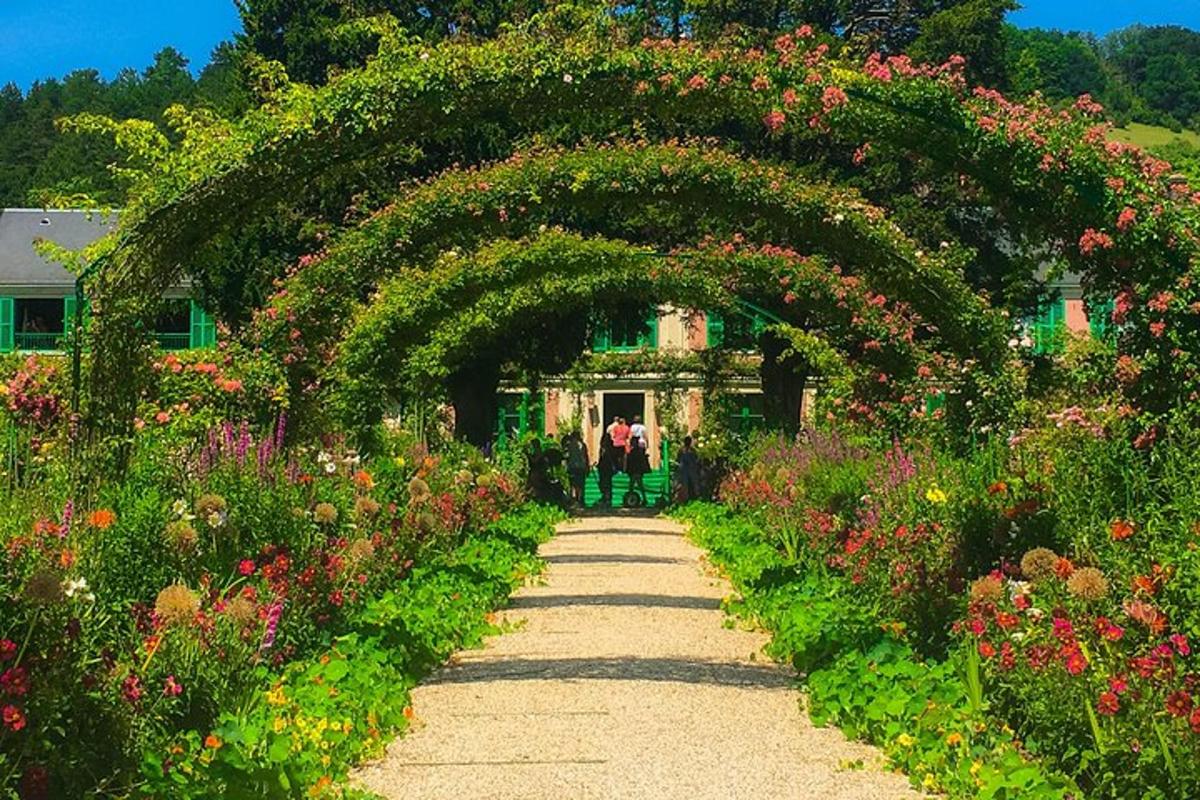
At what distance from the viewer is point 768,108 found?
7.76 meters

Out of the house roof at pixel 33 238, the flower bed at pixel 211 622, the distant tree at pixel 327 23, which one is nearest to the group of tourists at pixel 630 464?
the distant tree at pixel 327 23

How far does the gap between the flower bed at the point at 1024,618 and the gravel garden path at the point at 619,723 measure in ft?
0.89

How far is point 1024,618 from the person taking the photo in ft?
19.4

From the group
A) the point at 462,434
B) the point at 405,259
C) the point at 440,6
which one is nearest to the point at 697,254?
the point at 405,259

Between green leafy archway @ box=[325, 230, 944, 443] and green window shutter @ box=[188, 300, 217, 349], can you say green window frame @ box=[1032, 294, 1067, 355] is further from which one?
green window shutter @ box=[188, 300, 217, 349]

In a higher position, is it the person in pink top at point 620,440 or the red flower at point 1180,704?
the person in pink top at point 620,440

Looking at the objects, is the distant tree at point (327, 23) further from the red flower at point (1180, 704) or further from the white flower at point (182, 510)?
the red flower at point (1180, 704)

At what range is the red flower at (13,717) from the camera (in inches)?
144

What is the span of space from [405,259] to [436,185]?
2.79 ft

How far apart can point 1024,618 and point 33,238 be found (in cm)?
3719

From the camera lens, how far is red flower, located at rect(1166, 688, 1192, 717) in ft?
14.1

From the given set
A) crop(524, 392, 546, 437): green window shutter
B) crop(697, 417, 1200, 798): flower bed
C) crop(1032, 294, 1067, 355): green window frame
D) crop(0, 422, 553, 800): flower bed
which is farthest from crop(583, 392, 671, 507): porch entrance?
crop(697, 417, 1200, 798): flower bed

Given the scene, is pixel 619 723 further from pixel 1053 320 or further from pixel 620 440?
pixel 1053 320

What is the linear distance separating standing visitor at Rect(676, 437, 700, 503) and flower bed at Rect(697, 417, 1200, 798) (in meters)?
15.2
